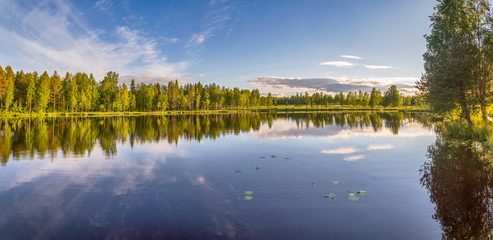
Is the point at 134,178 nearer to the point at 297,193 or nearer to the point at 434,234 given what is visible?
the point at 297,193

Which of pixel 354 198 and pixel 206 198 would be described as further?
pixel 206 198

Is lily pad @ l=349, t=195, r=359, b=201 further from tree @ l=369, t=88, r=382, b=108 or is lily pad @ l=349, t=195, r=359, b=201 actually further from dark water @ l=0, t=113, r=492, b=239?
tree @ l=369, t=88, r=382, b=108

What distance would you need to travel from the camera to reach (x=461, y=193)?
439 inches

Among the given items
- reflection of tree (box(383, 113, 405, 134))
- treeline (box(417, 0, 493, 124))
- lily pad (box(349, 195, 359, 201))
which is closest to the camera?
lily pad (box(349, 195, 359, 201))

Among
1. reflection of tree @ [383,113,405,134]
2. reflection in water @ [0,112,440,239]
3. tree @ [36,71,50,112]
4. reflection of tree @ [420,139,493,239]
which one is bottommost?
reflection in water @ [0,112,440,239]

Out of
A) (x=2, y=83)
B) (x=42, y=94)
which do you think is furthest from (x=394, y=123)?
(x=2, y=83)

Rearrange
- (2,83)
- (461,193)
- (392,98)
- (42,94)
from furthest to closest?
(392,98), (42,94), (2,83), (461,193)

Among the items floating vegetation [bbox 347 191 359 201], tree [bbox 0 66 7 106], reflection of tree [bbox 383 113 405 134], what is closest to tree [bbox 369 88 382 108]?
reflection of tree [bbox 383 113 405 134]

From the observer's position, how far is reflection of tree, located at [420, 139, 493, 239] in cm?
830

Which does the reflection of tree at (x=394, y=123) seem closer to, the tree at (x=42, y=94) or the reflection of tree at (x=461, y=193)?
the reflection of tree at (x=461, y=193)

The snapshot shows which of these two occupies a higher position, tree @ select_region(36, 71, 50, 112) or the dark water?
tree @ select_region(36, 71, 50, 112)

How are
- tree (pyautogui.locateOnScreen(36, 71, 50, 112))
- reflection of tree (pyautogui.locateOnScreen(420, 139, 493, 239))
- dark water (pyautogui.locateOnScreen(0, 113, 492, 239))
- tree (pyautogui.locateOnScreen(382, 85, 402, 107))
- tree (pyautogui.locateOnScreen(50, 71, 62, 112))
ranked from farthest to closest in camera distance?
1. tree (pyautogui.locateOnScreen(382, 85, 402, 107))
2. tree (pyautogui.locateOnScreen(50, 71, 62, 112))
3. tree (pyautogui.locateOnScreen(36, 71, 50, 112))
4. dark water (pyautogui.locateOnScreen(0, 113, 492, 239))
5. reflection of tree (pyautogui.locateOnScreen(420, 139, 493, 239))

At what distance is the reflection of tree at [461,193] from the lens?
8.30m

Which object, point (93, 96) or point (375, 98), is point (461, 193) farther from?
point (375, 98)
